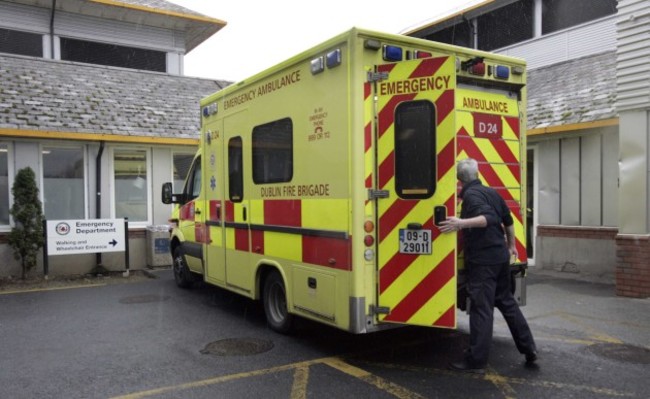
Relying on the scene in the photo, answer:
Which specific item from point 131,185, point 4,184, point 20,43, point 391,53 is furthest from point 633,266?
point 20,43

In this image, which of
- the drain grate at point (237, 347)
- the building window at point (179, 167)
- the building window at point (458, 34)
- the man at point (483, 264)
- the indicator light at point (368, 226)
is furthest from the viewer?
the building window at point (458, 34)

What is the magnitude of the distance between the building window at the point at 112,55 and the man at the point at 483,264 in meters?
13.4

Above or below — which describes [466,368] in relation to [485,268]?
below

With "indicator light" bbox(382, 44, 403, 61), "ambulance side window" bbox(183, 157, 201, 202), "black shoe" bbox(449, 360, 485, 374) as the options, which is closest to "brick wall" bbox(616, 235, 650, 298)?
"black shoe" bbox(449, 360, 485, 374)

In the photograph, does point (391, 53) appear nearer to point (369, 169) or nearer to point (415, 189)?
point (369, 169)

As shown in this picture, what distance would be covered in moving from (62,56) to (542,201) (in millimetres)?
12946

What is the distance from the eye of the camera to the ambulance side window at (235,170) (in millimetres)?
6578

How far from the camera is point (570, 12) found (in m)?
14.3

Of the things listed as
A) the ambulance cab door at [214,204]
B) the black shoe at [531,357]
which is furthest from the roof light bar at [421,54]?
the ambulance cab door at [214,204]

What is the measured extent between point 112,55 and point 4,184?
6456 millimetres

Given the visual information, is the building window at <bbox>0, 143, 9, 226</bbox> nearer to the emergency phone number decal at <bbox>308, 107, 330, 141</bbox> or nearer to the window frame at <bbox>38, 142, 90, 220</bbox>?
the window frame at <bbox>38, 142, 90, 220</bbox>

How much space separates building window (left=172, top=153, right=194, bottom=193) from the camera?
12219 mm

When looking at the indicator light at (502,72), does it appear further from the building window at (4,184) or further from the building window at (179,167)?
the building window at (4,184)

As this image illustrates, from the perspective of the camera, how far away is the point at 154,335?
6188 mm
